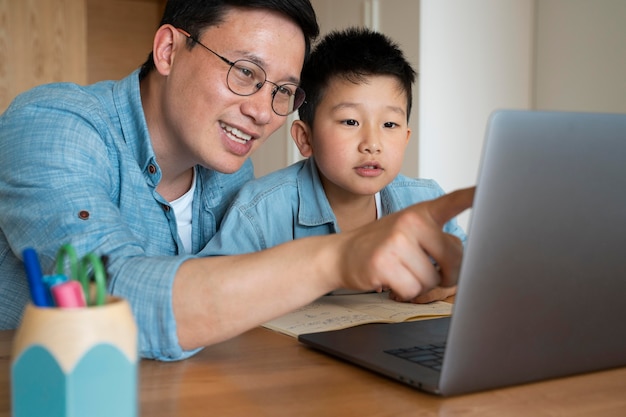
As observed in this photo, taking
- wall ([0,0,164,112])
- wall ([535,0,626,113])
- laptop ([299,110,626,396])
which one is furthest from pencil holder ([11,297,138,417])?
wall ([0,0,164,112])

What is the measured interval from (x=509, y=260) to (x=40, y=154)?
70 cm

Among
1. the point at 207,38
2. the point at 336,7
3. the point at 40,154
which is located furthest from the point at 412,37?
the point at 40,154

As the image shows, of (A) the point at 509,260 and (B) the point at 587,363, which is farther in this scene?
(B) the point at 587,363

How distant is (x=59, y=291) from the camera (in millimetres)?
504

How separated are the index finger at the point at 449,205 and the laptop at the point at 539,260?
0.09 meters

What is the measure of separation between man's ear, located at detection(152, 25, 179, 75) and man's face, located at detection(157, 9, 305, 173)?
14 millimetres

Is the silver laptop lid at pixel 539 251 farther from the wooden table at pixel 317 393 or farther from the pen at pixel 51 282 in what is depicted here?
the pen at pixel 51 282

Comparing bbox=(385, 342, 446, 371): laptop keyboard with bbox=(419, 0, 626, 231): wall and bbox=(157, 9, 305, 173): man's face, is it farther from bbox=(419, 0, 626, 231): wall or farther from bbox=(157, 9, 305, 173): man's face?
bbox=(419, 0, 626, 231): wall

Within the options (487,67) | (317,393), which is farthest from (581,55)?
(317,393)

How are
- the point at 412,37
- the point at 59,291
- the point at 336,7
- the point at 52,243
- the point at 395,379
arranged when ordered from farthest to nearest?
the point at 336,7 → the point at 412,37 → the point at 52,243 → the point at 395,379 → the point at 59,291

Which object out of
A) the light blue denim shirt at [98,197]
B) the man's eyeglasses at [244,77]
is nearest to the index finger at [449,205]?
the light blue denim shirt at [98,197]

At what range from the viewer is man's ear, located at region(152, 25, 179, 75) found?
4.45ft

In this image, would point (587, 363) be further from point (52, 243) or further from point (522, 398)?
point (52, 243)

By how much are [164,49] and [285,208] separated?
415 mm
